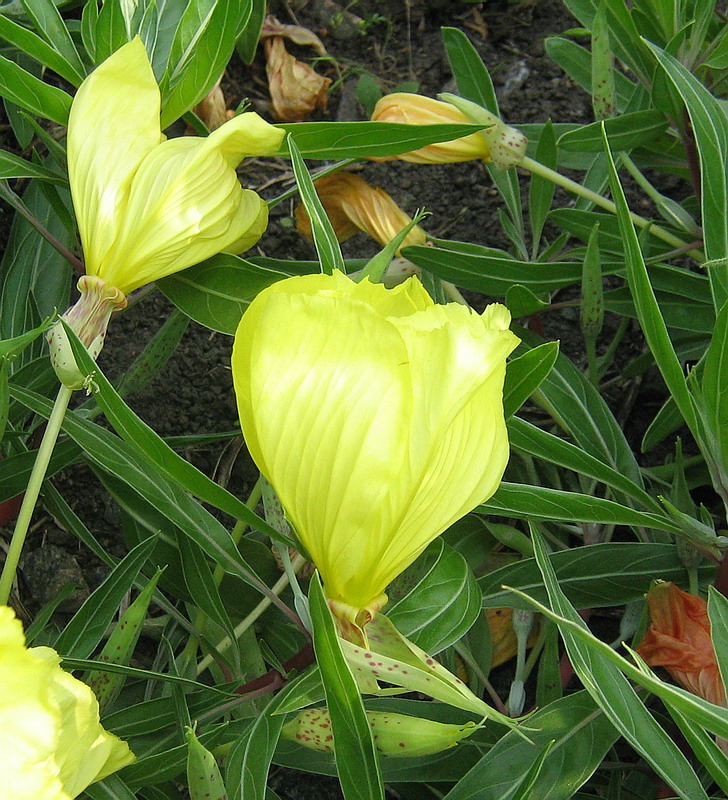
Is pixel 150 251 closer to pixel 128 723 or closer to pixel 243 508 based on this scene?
pixel 243 508

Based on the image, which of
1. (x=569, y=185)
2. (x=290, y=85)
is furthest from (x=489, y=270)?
(x=290, y=85)

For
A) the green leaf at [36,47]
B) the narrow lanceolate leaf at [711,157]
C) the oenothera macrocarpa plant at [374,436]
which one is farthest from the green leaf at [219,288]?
the narrow lanceolate leaf at [711,157]

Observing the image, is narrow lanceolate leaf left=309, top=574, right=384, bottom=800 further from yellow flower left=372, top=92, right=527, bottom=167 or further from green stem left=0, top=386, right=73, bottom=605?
yellow flower left=372, top=92, right=527, bottom=167

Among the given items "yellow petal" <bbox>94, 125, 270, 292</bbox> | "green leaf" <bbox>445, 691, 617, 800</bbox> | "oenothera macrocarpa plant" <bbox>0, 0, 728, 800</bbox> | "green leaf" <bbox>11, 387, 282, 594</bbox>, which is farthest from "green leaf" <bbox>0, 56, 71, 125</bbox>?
"green leaf" <bbox>445, 691, 617, 800</bbox>

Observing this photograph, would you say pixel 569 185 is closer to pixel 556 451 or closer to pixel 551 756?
pixel 556 451

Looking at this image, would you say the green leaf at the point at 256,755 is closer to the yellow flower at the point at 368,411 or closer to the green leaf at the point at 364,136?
the yellow flower at the point at 368,411

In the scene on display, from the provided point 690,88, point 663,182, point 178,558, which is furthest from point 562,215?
→ point 178,558
